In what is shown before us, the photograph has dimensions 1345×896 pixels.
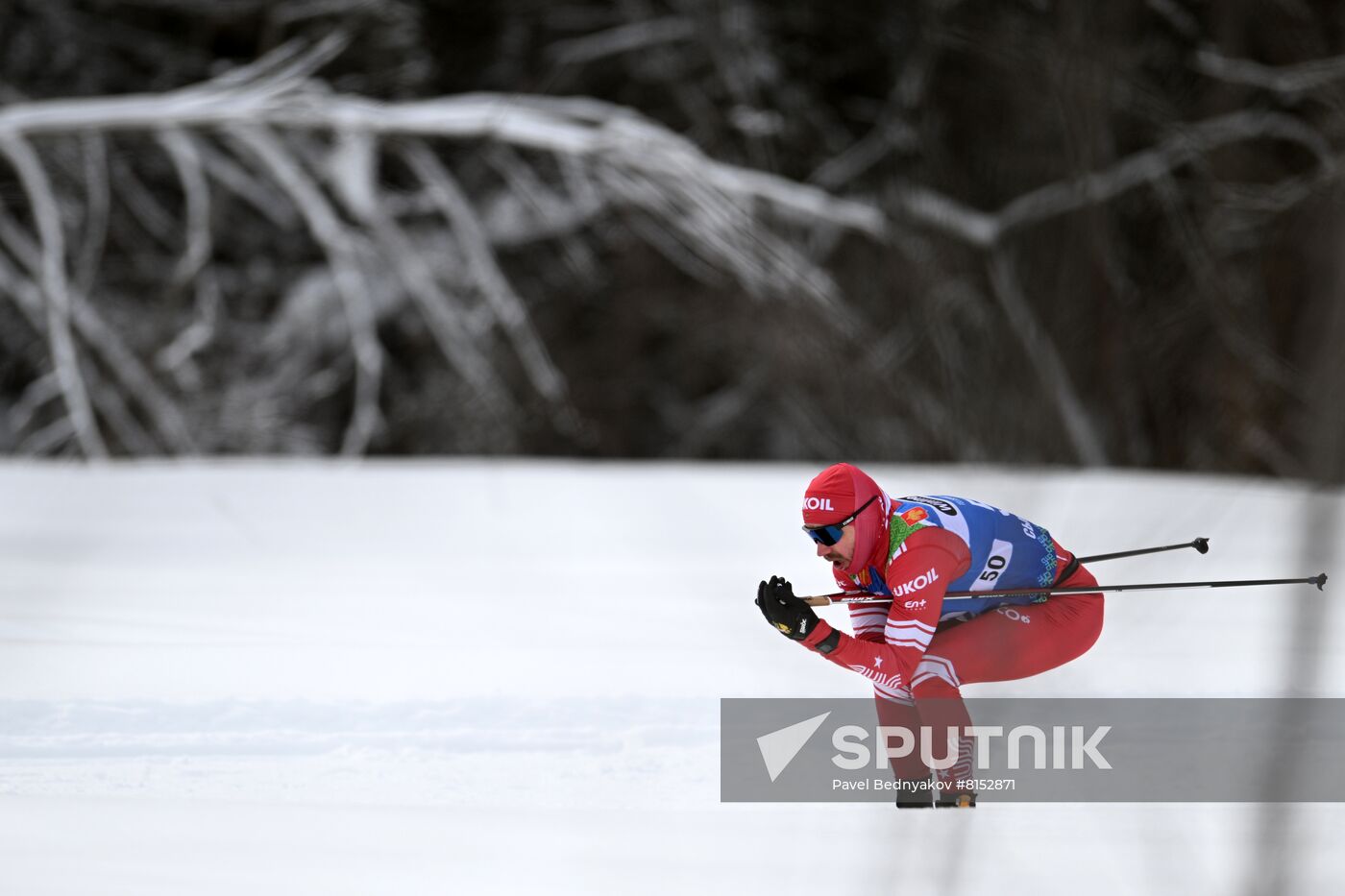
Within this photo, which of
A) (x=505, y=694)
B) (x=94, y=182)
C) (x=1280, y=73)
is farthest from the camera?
(x=1280, y=73)

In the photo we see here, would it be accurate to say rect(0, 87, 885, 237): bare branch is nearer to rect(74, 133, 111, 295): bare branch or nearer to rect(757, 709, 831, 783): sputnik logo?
rect(74, 133, 111, 295): bare branch

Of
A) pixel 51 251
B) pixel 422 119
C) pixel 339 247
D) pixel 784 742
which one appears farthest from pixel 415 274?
pixel 784 742

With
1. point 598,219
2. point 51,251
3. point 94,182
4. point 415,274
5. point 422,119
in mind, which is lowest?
point 51,251

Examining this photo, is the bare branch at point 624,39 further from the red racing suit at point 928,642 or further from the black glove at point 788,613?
the black glove at point 788,613

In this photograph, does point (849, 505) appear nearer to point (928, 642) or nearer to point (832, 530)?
point (832, 530)

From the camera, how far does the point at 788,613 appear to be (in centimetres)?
335

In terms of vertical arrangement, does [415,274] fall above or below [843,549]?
above

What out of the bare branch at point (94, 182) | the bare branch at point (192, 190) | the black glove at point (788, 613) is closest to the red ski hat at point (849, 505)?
the black glove at point (788, 613)

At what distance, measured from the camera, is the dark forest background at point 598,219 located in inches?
401

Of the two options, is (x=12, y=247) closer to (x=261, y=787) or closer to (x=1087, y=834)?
(x=261, y=787)

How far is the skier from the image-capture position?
11.0 ft

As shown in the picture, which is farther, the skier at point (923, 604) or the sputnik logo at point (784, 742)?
the sputnik logo at point (784, 742)

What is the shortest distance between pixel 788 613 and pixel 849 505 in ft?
0.92

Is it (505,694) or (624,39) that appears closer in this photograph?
(505,694)
